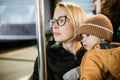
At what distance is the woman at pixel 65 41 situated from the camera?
129cm

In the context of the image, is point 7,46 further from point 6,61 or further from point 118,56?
point 118,56

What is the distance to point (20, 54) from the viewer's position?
2.08 metres

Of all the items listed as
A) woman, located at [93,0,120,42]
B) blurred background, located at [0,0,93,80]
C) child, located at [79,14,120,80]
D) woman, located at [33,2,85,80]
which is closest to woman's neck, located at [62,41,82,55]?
woman, located at [33,2,85,80]

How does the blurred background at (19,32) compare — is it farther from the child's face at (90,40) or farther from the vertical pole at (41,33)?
the vertical pole at (41,33)

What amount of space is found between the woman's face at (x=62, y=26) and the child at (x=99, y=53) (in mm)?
131

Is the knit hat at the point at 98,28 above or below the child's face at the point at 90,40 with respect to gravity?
above

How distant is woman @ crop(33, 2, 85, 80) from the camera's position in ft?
4.23

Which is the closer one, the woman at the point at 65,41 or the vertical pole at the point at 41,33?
the vertical pole at the point at 41,33

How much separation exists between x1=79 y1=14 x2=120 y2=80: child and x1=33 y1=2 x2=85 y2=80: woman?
0.13 meters

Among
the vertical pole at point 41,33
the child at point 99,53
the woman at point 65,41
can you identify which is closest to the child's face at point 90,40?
the child at point 99,53

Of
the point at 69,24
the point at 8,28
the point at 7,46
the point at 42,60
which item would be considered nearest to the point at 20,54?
the point at 7,46


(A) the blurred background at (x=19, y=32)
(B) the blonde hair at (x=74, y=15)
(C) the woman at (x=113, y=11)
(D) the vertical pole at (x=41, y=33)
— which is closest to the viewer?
(D) the vertical pole at (x=41, y=33)

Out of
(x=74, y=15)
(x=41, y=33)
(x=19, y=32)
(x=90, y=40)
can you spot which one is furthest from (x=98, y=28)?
(x=19, y=32)

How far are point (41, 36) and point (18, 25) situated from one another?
1316 millimetres
